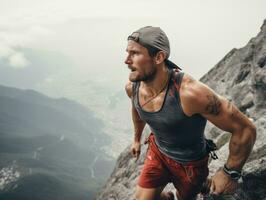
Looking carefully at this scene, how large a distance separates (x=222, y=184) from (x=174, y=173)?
1.34 metres

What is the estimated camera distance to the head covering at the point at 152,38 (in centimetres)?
589

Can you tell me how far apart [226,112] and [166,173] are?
2337 millimetres

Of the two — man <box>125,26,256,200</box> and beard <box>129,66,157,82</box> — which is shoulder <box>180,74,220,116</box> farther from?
beard <box>129,66,157,82</box>

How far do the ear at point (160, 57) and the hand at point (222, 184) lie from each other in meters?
2.26

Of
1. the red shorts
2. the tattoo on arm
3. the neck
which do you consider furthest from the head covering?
the red shorts

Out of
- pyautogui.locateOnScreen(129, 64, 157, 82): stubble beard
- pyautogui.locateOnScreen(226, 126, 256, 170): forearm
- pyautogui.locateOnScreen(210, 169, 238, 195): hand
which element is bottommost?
pyautogui.locateOnScreen(210, 169, 238, 195): hand

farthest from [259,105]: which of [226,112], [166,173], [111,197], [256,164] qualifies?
[111,197]

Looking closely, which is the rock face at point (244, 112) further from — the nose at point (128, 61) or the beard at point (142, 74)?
the nose at point (128, 61)

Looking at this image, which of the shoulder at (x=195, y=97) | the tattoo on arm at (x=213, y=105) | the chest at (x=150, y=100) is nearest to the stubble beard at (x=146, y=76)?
the chest at (x=150, y=100)

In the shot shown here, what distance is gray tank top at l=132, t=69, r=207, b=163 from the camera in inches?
235

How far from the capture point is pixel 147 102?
6574 millimetres

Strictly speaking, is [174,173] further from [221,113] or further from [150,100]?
[221,113]

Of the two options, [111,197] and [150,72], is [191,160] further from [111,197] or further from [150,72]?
[111,197]

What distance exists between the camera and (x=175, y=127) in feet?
20.5
